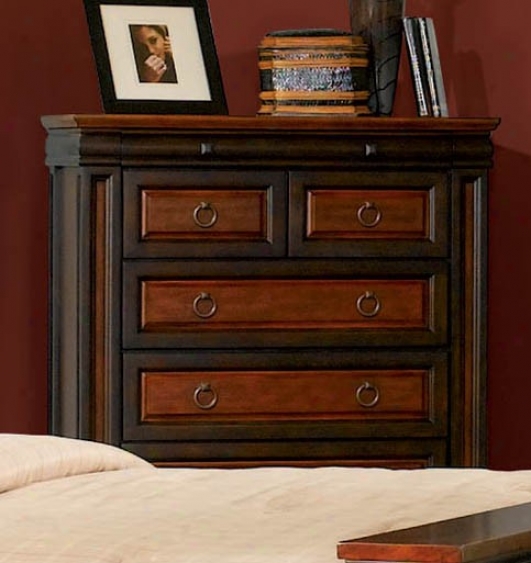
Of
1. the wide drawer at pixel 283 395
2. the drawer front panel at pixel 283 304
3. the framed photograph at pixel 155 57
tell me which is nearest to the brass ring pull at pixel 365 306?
the drawer front panel at pixel 283 304

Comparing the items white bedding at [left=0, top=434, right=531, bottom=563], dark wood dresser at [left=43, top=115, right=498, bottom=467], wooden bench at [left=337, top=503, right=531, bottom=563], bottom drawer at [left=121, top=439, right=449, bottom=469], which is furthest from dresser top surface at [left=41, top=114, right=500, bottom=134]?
wooden bench at [left=337, top=503, right=531, bottom=563]

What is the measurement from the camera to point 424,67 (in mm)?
4387

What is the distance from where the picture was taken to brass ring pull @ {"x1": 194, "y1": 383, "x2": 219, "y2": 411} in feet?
13.3

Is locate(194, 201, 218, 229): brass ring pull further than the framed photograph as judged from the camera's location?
No

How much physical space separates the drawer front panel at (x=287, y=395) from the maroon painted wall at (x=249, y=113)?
0.67 m

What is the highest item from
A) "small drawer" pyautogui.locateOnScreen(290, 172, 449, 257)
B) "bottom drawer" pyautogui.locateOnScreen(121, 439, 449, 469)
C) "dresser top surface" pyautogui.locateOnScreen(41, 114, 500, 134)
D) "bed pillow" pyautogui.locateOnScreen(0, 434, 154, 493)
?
"dresser top surface" pyautogui.locateOnScreen(41, 114, 500, 134)

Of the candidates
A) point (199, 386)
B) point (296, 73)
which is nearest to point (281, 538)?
point (199, 386)

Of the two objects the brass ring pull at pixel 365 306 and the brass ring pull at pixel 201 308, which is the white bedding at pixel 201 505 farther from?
the brass ring pull at pixel 365 306

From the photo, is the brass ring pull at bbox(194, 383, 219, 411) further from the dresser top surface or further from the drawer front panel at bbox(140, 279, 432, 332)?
the dresser top surface

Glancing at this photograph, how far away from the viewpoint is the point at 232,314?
406 centimetres

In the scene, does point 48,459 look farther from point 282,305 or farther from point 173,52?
point 173,52

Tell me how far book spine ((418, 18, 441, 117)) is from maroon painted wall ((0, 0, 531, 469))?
1.40 ft

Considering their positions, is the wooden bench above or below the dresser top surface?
below

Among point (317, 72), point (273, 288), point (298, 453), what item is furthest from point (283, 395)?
point (317, 72)
